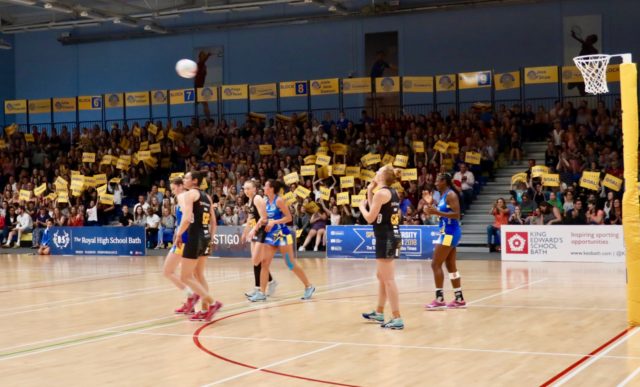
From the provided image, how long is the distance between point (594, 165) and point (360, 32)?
1369cm

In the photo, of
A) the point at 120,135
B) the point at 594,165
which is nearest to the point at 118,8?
the point at 120,135

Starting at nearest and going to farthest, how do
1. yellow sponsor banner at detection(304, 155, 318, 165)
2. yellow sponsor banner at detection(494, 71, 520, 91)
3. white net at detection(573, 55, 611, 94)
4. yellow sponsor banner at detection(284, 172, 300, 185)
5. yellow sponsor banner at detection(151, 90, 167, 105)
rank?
1. white net at detection(573, 55, 611, 94)
2. yellow sponsor banner at detection(284, 172, 300, 185)
3. yellow sponsor banner at detection(304, 155, 318, 165)
4. yellow sponsor banner at detection(494, 71, 520, 91)
5. yellow sponsor banner at detection(151, 90, 167, 105)

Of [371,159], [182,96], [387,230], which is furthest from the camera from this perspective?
[182,96]

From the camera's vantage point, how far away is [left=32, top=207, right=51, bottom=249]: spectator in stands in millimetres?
32125

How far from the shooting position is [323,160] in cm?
3048

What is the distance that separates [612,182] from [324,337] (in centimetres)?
1633

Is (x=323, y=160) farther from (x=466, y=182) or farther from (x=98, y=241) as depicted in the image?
(x=98, y=241)

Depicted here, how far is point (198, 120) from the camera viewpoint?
37906 mm

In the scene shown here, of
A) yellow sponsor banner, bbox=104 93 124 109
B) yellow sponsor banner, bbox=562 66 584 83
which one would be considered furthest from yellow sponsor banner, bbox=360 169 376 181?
yellow sponsor banner, bbox=104 93 124 109

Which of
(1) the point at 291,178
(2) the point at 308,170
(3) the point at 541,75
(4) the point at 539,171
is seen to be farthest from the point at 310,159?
(3) the point at 541,75

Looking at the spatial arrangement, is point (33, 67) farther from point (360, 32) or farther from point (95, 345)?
point (95, 345)

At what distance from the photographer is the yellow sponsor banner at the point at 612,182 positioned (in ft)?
82.1

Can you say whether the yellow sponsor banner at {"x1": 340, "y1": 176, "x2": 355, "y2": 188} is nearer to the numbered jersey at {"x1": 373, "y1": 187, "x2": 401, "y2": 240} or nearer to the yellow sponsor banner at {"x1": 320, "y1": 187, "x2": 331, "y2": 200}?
the yellow sponsor banner at {"x1": 320, "y1": 187, "x2": 331, "y2": 200}

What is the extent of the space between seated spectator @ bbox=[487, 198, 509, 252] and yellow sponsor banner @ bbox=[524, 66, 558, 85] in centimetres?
675
